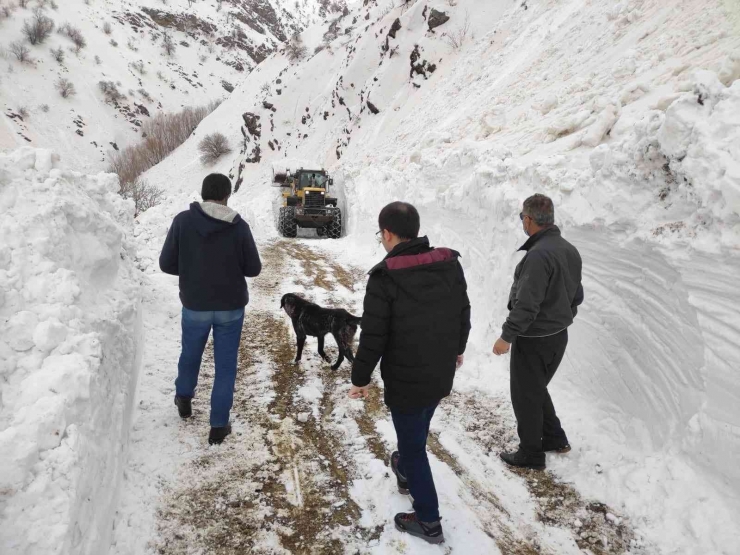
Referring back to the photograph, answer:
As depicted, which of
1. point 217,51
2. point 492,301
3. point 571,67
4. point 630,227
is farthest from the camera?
point 217,51

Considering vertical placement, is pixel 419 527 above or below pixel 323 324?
below

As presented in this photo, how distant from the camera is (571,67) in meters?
9.75

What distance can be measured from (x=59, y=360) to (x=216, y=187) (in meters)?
1.44

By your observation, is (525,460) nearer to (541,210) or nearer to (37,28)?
(541,210)

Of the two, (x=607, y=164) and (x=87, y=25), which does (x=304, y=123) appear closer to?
(x=607, y=164)

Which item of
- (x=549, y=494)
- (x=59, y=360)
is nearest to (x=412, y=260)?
(x=59, y=360)

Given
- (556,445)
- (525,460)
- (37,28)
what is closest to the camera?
(525,460)

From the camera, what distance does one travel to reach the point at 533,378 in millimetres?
2869

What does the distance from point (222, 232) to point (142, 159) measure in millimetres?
46150

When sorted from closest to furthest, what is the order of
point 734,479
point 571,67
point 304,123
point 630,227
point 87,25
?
point 734,479, point 630,227, point 571,67, point 304,123, point 87,25

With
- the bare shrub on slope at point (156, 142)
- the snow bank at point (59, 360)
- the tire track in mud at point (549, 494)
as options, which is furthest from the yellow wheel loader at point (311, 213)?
the bare shrub on slope at point (156, 142)

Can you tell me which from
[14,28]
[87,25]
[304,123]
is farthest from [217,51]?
[304,123]

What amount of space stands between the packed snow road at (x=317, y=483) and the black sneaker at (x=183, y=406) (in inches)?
2.4

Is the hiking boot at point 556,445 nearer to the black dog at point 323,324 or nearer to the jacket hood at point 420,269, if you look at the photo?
the jacket hood at point 420,269
